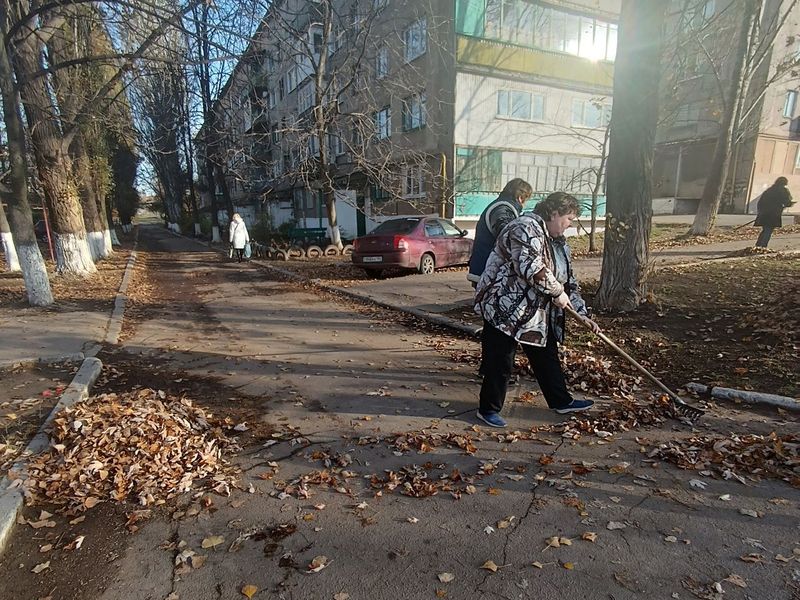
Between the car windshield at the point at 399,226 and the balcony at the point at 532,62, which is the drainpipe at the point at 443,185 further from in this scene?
the car windshield at the point at 399,226

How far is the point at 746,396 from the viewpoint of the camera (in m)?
4.05

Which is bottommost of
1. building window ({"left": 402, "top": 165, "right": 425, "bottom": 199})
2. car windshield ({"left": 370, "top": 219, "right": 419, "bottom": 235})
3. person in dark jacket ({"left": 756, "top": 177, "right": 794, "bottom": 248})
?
car windshield ({"left": 370, "top": 219, "right": 419, "bottom": 235})

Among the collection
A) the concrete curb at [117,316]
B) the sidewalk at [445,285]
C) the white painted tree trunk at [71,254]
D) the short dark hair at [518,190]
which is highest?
the short dark hair at [518,190]

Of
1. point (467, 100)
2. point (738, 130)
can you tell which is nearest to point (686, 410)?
point (467, 100)

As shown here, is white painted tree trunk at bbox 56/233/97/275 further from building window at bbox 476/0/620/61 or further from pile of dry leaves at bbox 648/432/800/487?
building window at bbox 476/0/620/61

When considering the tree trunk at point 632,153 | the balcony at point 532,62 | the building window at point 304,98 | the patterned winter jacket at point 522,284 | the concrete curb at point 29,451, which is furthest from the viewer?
the building window at point 304,98

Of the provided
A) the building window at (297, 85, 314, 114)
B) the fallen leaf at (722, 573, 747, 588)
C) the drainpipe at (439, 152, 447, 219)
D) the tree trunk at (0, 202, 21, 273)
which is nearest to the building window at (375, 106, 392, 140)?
the drainpipe at (439, 152, 447, 219)

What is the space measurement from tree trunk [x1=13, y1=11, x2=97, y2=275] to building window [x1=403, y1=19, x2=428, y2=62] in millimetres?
12998

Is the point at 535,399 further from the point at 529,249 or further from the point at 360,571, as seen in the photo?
the point at 360,571

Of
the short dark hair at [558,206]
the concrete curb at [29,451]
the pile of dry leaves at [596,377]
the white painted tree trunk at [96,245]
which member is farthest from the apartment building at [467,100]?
the short dark hair at [558,206]

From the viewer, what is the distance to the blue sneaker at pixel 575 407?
4.00 metres

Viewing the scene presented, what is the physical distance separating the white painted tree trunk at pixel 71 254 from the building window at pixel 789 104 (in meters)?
33.3

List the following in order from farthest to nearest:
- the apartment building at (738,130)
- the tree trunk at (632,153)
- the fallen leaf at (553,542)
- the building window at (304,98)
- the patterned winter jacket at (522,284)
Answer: the building window at (304,98) < the apartment building at (738,130) < the tree trunk at (632,153) < the patterned winter jacket at (522,284) < the fallen leaf at (553,542)

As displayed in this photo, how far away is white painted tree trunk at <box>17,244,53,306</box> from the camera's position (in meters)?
8.34
